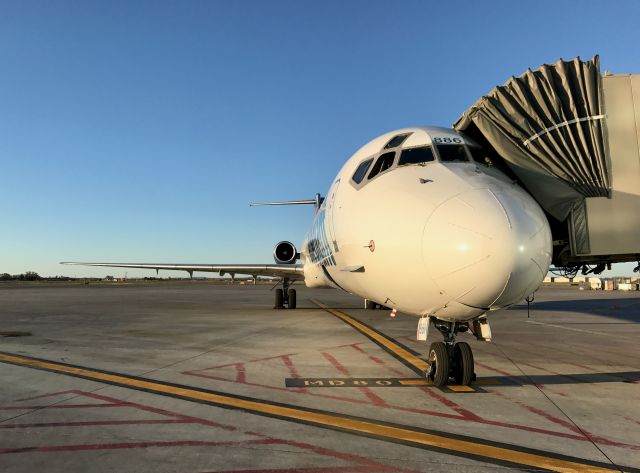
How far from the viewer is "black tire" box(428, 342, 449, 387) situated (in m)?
5.38

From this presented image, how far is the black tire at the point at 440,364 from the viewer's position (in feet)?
17.7

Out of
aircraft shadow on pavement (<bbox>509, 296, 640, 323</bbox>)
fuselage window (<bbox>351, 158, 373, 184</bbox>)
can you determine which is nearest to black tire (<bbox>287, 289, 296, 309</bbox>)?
aircraft shadow on pavement (<bbox>509, 296, 640, 323</bbox>)

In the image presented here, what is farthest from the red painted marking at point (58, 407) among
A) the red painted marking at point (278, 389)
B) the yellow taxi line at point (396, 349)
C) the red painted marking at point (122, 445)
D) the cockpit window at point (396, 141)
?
the cockpit window at point (396, 141)

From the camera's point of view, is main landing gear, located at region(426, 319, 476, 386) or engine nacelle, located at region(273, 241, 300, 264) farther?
engine nacelle, located at region(273, 241, 300, 264)

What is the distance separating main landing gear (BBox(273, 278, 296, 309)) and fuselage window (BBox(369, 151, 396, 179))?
46.2 ft

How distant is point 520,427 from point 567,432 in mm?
371

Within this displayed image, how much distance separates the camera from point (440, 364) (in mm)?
5422

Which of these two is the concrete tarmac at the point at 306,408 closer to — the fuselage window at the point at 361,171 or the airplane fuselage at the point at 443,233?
the airplane fuselage at the point at 443,233

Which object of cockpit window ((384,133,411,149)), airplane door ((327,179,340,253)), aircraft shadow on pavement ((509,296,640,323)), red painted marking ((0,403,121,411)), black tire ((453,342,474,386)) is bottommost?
aircraft shadow on pavement ((509,296,640,323))

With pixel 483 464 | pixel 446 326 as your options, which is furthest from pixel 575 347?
pixel 483 464

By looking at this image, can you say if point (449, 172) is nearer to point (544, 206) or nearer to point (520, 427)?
point (544, 206)

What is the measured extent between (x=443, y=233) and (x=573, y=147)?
352cm

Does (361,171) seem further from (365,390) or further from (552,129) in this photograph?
(365,390)

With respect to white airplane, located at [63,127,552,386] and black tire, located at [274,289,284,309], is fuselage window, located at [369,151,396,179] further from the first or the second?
black tire, located at [274,289,284,309]
